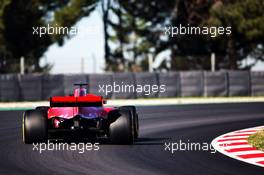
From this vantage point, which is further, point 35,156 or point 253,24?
point 253,24

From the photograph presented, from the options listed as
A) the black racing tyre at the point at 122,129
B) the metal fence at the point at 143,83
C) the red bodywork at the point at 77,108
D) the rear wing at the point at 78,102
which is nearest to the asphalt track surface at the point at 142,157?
the black racing tyre at the point at 122,129

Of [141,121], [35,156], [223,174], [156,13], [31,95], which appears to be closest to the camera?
[223,174]

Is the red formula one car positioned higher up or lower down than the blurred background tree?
lower down

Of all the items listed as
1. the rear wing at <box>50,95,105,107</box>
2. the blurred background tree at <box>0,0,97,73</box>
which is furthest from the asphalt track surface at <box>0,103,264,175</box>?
the blurred background tree at <box>0,0,97,73</box>

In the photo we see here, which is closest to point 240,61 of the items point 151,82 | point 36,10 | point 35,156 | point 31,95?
point 36,10

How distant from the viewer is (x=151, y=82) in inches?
1416

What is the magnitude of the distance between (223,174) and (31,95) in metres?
24.1

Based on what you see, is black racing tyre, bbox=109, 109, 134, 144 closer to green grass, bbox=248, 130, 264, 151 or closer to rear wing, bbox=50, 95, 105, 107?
rear wing, bbox=50, 95, 105, 107

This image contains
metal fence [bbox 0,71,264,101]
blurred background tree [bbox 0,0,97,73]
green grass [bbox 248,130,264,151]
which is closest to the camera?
green grass [bbox 248,130,264,151]

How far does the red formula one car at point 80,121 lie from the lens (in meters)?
15.3

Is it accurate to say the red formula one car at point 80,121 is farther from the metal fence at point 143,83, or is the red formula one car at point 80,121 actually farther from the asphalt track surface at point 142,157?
the metal fence at point 143,83

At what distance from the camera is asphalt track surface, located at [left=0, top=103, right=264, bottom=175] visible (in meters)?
11.7

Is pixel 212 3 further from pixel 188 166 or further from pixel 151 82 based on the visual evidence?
pixel 188 166

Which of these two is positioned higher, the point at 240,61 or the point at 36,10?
the point at 36,10
